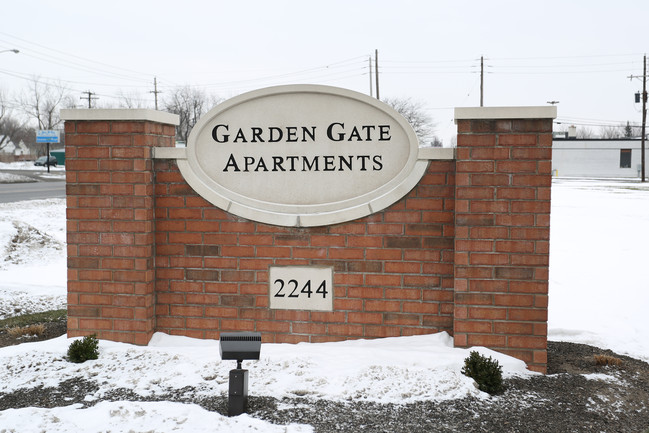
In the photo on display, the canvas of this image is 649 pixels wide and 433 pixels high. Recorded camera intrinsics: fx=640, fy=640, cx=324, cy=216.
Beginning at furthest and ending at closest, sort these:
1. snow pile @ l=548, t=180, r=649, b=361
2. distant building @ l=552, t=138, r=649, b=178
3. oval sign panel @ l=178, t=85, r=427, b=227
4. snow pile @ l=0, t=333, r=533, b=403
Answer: distant building @ l=552, t=138, r=649, b=178, snow pile @ l=548, t=180, r=649, b=361, oval sign panel @ l=178, t=85, r=427, b=227, snow pile @ l=0, t=333, r=533, b=403

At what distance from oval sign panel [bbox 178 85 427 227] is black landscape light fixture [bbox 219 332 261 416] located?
5.11 ft

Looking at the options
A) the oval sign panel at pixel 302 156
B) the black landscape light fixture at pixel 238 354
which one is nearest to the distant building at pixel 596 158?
the oval sign panel at pixel 302 156

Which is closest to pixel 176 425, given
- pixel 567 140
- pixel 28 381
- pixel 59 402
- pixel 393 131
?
pixel 59 402

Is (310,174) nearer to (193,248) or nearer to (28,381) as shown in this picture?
(193,248)

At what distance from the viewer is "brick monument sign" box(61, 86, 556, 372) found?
5.16m

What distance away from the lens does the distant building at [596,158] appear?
58.8 metres

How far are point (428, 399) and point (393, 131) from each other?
2.18 metres

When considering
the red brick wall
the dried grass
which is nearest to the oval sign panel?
the red brick wall

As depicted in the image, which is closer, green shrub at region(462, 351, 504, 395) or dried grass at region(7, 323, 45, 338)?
green shrub at region(462, 351, 504, 395)

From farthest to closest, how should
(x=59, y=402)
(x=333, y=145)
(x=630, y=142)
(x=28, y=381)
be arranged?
(x=630, y=142)
(x=333, y=145)
(x=28, y=381)
(x=59, y=402)

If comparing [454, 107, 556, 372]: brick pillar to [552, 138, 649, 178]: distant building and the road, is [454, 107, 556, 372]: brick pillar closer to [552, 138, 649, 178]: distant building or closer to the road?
the road

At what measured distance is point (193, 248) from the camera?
5473 mm

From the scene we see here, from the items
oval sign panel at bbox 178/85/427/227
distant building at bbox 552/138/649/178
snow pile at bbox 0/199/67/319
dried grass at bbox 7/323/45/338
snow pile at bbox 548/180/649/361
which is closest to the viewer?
oval sign panel at bbox 178/85/427/227

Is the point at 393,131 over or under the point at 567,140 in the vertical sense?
under
